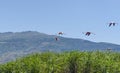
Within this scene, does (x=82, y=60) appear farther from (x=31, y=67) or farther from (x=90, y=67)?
(x=31, y=67)

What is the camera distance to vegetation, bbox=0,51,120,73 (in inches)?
776

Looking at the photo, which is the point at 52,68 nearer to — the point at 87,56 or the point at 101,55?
the point at 87,56

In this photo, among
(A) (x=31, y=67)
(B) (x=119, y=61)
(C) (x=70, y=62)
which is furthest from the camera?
(B) (x=119, y=61)

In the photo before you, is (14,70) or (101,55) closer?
(14,70)

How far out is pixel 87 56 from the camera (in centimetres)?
2120

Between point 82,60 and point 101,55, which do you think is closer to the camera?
point 82,60

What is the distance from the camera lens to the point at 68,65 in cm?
2089

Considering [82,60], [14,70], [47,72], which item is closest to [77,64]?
[82,60]

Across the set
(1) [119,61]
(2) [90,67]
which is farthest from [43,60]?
(1) [119,61]

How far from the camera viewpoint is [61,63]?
2070 cm

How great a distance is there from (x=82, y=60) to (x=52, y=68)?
68.6 inches

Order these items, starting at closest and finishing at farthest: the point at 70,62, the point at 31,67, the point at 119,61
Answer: the point at 31,67 → the point at 70,62 → the point at 119,61

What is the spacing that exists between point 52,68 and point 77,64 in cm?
160

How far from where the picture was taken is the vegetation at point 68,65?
19719 mm
